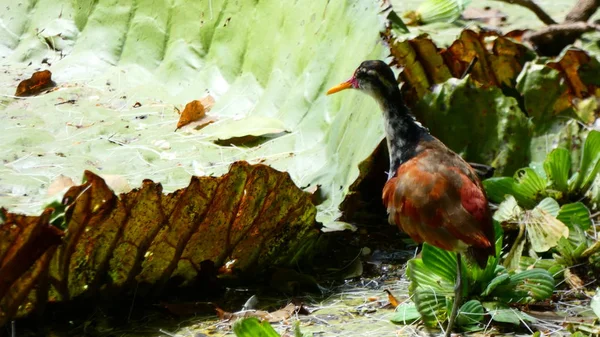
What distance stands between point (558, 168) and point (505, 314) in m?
0.69

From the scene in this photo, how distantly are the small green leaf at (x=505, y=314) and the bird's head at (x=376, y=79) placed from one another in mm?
665

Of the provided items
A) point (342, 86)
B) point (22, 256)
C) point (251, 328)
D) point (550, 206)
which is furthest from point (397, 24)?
point (22, 256)

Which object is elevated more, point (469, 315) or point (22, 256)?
point (22, 256)

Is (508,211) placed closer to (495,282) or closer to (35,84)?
(495,282)

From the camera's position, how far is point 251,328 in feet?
7.11

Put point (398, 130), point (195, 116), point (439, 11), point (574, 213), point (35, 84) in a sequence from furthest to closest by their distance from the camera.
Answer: point (439, 11) → point (35, 84) → point (195, 116) → point (574, 213) → point (398, 130)

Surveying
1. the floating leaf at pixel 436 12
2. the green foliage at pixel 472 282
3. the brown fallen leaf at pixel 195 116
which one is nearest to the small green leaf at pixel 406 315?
the green foliage at pixel 472 282

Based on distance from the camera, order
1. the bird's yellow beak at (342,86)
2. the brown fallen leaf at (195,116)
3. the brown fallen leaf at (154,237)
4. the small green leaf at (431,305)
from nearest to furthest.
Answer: the brown fallen leaf at (154,237) → the small green leaf at (431,305) → the bird's yellow beak at (342,86) → the brown fallen leaf at (195,116)

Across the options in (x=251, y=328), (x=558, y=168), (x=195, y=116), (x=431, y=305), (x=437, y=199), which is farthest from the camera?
(x=195, y=116)

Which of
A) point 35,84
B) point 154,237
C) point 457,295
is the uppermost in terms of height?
point 35,84

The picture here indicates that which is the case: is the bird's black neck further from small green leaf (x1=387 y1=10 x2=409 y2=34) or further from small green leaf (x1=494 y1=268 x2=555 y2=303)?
small green leaf (x1=387 y1=10 x2=409 y2=34)

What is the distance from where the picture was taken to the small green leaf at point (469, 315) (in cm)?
250

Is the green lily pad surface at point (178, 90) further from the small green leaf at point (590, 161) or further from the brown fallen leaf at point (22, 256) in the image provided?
the small green leaf at point (590, 161)

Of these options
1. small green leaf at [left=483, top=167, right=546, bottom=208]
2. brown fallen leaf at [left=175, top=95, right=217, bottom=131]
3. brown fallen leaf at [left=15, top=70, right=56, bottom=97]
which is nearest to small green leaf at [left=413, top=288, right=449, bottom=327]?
small green leaf at [left=483, top=167, right=546, bottom=208]
